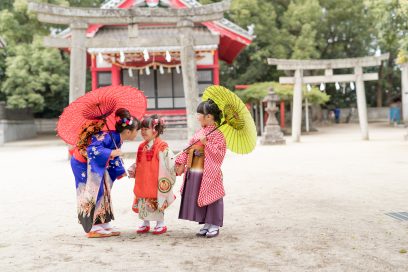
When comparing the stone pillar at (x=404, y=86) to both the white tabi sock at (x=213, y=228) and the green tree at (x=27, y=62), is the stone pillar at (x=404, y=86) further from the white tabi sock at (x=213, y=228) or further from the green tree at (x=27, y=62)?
the white tabi sock at (x=213, y=228)

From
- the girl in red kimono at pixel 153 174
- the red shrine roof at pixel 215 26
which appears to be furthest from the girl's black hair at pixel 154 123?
the red shrine roof at pixel 215 26

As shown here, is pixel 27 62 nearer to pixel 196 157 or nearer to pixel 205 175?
pixel 196 157

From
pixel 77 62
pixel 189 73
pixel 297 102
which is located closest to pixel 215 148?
pixel 189 73

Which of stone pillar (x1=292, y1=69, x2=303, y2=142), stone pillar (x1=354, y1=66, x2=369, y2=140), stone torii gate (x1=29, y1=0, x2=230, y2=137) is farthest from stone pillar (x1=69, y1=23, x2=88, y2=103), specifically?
stone pillar (x1=354, y1=66, x2=369, y2=140)

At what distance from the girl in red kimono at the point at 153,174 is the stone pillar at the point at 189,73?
21.6ft

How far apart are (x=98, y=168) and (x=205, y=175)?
0.98 m

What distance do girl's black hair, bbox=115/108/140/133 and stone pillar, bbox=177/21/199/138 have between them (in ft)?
21.7

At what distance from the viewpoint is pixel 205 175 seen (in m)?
4.21

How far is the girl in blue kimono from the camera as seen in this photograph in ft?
13.6

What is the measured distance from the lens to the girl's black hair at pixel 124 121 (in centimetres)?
425

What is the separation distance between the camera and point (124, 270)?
3.23 m

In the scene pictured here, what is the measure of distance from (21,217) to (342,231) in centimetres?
368

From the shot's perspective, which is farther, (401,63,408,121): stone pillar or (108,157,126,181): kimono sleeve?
(401,63,408,121): stone pillar

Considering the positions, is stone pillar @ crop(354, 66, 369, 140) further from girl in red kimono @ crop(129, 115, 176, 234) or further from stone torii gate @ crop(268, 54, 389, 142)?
girl in red kimono @ crop(129, 115, 176, 234)
